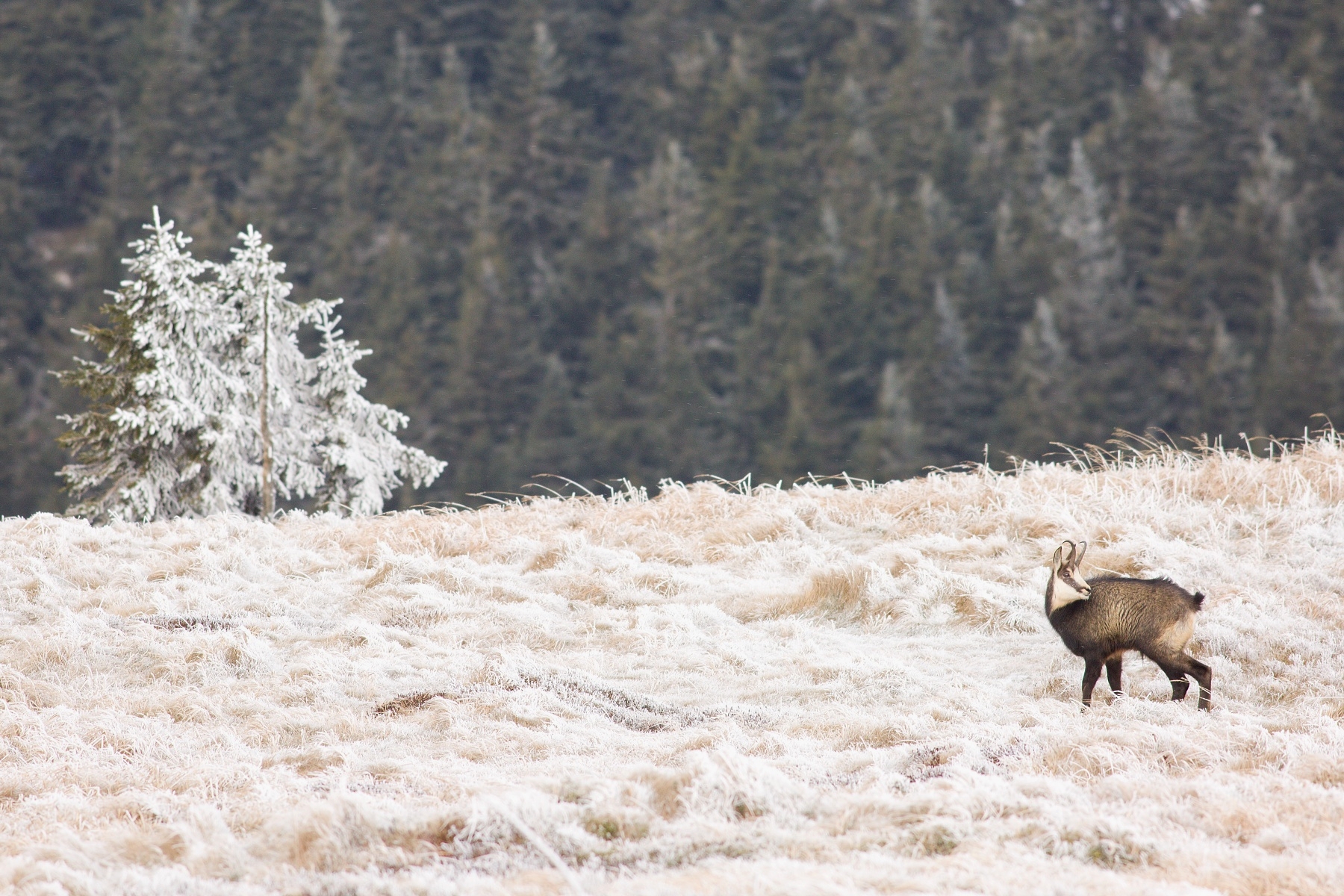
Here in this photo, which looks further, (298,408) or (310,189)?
(310,189)

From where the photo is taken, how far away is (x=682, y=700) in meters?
5.58

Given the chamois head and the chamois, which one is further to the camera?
the chamois head

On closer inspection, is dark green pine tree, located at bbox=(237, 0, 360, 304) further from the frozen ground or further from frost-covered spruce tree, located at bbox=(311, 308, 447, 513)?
the frozen ground

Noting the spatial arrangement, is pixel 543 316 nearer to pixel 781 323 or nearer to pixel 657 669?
pixel 781 323

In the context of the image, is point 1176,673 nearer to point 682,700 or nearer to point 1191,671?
point 1191,671

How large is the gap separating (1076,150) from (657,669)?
54.6 meters

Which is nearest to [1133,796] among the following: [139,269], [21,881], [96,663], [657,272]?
[21,881]

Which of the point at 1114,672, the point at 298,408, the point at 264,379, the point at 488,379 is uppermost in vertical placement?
the point at 488,379

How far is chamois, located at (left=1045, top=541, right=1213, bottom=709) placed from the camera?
193 inches

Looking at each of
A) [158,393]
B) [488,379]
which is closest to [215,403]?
[158,393]

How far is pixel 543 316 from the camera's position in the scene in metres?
66.5

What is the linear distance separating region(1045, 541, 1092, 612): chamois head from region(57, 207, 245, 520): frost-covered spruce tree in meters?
12.8

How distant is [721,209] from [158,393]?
172ft

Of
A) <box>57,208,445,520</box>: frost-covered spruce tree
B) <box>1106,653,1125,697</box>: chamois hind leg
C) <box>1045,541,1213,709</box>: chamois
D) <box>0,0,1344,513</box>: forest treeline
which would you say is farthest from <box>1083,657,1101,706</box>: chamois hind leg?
<box>0,0,1344,513</box>: forest treeline
